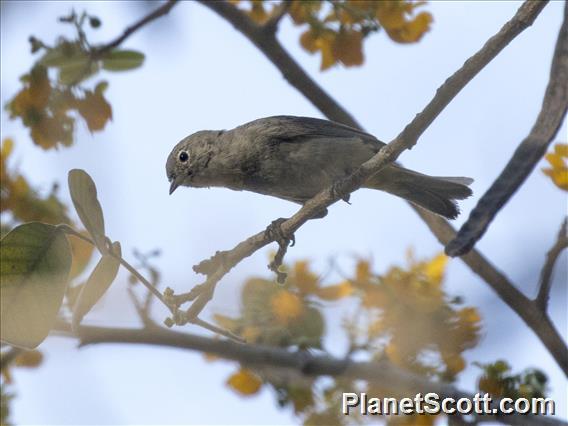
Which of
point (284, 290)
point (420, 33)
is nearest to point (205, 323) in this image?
point (284, 290)

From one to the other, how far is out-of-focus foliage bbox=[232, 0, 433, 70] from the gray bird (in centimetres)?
64

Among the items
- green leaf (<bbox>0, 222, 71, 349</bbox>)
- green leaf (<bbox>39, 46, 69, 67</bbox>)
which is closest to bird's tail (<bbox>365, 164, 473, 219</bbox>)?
green leaf (<bbox>39, 46, 69, 67</bbox>)

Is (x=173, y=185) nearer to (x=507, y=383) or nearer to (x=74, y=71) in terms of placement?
(x=74, y=71)

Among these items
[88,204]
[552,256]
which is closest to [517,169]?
[88,204]

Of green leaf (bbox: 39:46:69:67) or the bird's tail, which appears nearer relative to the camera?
green leaf (bbox: 39:46:69:67)

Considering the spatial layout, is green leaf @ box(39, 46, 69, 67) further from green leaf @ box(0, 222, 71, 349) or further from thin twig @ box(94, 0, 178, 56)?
green leaf @ box(0, 222, 71, 349)

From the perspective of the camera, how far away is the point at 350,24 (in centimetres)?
487

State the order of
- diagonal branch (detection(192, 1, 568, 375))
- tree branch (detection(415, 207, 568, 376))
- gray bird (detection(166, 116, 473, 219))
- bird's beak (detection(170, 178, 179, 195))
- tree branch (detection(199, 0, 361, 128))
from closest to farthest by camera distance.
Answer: diagonal branch (detection(192, 1, 568, 375))
tree branch (detection(415, 207, 568, 376))
tree branch (detection(199, 0, 361, 128))
gray bird (detection(166, 116, 473, 219))
bird's beak (detection(170, 178, 179, 195))

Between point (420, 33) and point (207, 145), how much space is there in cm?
186

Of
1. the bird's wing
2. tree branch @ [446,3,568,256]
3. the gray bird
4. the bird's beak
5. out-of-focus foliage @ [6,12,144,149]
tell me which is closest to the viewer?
tree branch @ [446,3,568,256]

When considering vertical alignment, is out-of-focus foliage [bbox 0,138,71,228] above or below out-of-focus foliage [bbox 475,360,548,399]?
above

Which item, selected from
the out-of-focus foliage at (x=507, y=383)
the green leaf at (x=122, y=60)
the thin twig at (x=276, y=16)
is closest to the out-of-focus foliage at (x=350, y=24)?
the thin twig at (x=276, y=16)

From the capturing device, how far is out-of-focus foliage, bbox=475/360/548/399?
3809 millimetres

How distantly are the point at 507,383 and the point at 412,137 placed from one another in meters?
1.48
